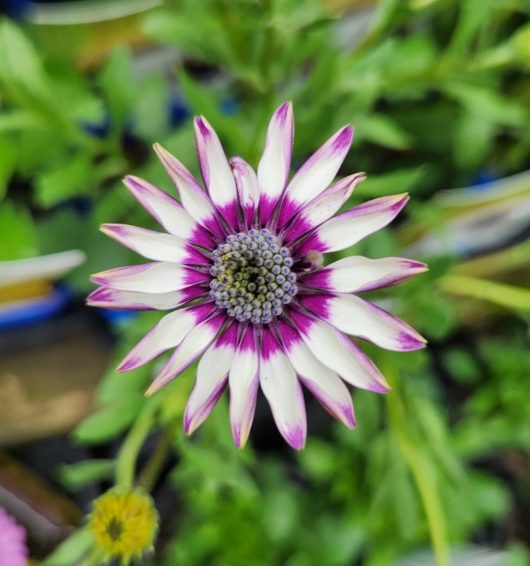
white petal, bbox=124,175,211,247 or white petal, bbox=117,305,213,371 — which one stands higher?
white petal, bbox=124,175,211,247

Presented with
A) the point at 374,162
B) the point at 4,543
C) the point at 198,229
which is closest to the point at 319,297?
the point at 198,229

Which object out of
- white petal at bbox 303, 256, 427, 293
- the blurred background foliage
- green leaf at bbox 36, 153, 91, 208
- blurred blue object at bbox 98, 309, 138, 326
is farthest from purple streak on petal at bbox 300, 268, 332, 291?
blurred blue object at bbox 98, 309, 138, 326

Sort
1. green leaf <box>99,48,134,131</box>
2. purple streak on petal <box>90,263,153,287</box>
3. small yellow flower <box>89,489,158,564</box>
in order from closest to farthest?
purple streak on petal <box>90,263,153,287</box> → small yellow flower <box>89,489,158,564</box> → green leaf <box>99,48,134,131</box>

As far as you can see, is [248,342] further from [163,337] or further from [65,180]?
[65,180]

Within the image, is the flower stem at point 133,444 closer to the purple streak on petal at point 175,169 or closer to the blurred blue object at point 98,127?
the purple streak on petal at point 175,169

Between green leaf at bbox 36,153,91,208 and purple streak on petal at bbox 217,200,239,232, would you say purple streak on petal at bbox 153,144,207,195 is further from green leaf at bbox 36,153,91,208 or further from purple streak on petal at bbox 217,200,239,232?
green leaf at bbox 36,153,91,208

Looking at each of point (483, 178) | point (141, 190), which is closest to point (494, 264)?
point (483, 178)

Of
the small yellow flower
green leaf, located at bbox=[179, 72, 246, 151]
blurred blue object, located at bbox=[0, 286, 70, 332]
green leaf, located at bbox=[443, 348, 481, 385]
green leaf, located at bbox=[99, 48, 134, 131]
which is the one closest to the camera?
the small yellow flower
